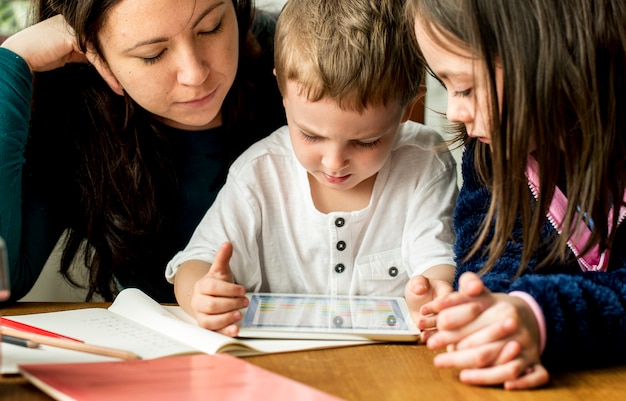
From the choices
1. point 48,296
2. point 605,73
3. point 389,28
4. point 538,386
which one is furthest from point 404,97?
point 48,296

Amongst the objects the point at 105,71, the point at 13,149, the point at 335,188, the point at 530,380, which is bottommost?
the point at 530,380

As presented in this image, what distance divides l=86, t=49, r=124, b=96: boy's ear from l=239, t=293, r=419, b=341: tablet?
1.48 feet

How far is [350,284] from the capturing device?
1342 millimetres

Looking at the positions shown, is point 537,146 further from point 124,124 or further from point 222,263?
point 124,124

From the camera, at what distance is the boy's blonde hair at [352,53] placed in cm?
118

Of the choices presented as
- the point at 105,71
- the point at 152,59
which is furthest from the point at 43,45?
the point at 152,59

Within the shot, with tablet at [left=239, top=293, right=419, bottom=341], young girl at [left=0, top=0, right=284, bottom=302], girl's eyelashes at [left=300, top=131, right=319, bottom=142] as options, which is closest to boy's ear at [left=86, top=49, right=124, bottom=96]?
young girl at [left=0, top=0, right=284, bottom=302]

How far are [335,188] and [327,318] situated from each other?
1.06 feet

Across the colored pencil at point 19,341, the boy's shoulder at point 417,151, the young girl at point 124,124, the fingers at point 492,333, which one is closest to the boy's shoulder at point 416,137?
the boy's shoulder at point 417,151

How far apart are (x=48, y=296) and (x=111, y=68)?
97cm

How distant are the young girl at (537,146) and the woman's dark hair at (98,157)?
0.61 meters

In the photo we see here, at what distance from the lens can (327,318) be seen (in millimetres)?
1060

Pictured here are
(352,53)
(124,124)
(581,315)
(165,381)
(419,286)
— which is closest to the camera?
(165,381)

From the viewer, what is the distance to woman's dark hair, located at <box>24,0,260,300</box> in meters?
1.45
